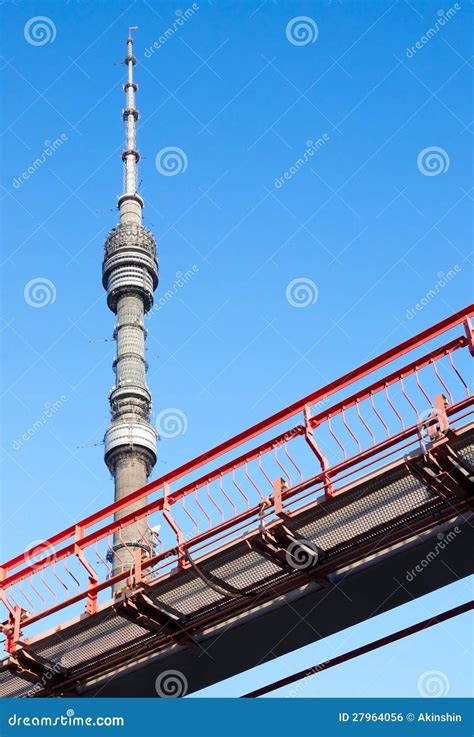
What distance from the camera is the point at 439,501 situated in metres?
13.9

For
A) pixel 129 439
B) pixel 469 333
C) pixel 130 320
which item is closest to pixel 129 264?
pixel 130 320

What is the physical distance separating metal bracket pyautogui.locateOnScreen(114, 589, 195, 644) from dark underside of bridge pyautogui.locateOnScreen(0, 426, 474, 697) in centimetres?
2

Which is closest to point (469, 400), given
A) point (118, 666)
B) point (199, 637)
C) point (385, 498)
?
point (385, 498)

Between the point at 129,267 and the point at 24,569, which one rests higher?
the point at 129,267

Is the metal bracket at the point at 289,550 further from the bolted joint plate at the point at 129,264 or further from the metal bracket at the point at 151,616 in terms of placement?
the bolted joint plate at the point at 129,264

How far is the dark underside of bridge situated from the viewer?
1392 centimetres

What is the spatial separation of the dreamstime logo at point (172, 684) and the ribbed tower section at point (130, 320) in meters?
43.2

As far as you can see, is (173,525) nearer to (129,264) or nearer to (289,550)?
(289,550)

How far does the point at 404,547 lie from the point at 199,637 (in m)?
3.85

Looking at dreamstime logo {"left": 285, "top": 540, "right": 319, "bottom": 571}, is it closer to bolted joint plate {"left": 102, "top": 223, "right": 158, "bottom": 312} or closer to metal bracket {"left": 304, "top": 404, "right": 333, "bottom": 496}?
metal bracket {"left": 304, "top": 404, "right": 333, "bottom": 496}

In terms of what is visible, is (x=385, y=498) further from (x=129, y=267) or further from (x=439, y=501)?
(x=129, y=267)

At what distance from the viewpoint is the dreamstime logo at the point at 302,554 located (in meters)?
14.6
